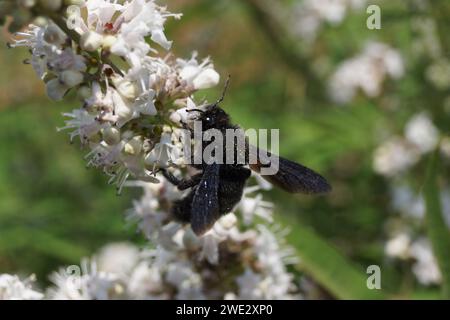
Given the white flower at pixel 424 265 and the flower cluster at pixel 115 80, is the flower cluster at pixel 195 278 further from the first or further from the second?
the white flower at pixel 424 265

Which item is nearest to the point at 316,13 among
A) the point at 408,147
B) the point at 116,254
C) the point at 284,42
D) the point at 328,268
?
the point at 284,42

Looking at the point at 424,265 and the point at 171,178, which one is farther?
the point at 424,265

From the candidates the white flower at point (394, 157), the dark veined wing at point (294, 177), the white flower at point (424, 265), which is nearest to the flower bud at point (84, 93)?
the dark veined wing at point (294, 177)

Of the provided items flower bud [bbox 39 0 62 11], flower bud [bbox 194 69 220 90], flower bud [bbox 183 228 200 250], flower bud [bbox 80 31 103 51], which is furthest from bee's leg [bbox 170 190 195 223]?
flower bud [bbox 39 0 62 11]

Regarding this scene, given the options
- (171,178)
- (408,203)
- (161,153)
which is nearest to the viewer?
(161,153)

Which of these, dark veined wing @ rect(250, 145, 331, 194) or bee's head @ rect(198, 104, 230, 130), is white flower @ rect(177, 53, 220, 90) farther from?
dark veined wing @ rect(250, 145, 331, 194)

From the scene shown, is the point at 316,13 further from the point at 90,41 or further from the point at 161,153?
the point at 90,41
